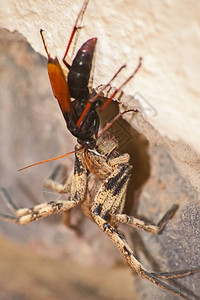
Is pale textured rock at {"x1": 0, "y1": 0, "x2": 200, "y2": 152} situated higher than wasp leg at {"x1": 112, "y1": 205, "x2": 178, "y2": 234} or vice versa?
pale textured rock at {"x1": 0, "y1": 0, "x2": 200, "y2": 152}

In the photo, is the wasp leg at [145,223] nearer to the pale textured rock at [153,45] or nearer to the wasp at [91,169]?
the wasp at [91,169]

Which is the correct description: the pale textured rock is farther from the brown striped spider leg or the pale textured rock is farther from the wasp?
the brown striped spider leg

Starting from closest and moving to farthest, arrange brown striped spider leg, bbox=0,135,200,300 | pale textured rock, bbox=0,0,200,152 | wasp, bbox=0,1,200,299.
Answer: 1. pale textured rock, bbox=0,0,200,152
2. wasp, bbox=0,1,200,299
3. brown striped spider leg, bbox=0,135,200,300

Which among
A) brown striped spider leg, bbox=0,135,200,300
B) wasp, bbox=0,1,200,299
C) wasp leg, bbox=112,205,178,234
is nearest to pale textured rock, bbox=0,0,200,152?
wasp, bbox=0,1,200,299

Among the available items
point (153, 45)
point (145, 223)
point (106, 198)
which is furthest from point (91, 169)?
point (153, 45)

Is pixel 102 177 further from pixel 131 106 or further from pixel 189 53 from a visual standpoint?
pixel 189 53

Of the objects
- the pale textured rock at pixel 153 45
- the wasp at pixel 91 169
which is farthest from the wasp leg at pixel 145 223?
the pale textured rock at pixel 153 45

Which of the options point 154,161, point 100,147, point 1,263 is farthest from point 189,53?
point 1,263

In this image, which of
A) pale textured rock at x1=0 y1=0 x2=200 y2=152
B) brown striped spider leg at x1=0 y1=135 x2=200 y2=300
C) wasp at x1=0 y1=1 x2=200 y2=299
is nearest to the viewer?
pale textured rock at x1=0 y1=0 x2=200 y2=152
